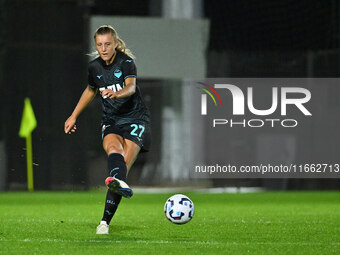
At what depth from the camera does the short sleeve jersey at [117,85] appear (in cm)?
708

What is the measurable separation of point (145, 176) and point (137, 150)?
9.18 meters

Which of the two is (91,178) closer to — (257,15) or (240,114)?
(240,114)

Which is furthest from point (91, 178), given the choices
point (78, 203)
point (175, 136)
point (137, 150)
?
point (137, 150)

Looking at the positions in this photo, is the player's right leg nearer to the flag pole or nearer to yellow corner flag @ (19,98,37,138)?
yellow corner flag @ (19,98,37,138)

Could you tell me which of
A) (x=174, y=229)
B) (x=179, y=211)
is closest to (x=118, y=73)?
(x=179, y=211)

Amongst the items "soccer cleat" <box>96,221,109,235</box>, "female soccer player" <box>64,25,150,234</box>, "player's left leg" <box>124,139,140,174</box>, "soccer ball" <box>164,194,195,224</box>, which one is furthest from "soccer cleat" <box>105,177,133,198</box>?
"soccer ball" <box>164,194,195,224</box>

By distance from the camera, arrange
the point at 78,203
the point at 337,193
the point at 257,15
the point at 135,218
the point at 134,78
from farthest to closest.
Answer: the point at 257,15, the point at 337,193, the point at 78,203, the point at 135,218, the point at 134,78

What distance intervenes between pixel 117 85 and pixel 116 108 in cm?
22

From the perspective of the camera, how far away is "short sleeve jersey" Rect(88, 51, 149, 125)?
7078 millimetres

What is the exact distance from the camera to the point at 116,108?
7129 mm

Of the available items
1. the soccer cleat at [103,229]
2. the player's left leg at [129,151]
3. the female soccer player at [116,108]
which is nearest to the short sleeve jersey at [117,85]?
the female soccer player at [116,108]

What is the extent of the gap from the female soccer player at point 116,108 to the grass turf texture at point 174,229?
25.3 inches

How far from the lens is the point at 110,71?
23.3ft

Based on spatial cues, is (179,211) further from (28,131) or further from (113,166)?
(28,131)
